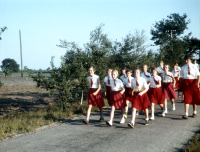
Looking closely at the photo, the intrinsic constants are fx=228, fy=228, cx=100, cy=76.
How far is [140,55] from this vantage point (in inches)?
587

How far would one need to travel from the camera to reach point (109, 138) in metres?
5.73

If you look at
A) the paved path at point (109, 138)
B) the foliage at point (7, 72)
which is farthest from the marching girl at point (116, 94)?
the foliage at point (7, 72)

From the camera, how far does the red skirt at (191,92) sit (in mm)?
7758

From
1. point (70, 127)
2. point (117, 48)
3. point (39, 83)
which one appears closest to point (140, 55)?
point (117, 48)

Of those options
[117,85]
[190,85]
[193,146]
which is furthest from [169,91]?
[193,146]

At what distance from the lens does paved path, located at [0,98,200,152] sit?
16.5ft

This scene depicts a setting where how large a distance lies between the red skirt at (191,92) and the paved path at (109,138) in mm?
619

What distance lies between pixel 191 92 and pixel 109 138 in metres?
3.74

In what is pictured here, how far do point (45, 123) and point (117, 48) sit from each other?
8.55 metres

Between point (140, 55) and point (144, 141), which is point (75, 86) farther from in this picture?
point (144, 141)

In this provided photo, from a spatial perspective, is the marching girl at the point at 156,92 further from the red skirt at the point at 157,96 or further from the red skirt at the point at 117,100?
the red skirt at the point at 117,100

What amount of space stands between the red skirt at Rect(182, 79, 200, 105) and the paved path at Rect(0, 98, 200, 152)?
0.62 meters

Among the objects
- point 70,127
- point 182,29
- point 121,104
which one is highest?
point 182,29

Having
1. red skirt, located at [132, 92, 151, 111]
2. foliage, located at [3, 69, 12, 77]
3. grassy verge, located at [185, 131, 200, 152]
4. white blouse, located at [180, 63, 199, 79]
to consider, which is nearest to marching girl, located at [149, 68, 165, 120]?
white blouse, located at [180, 63, 199, 79]
